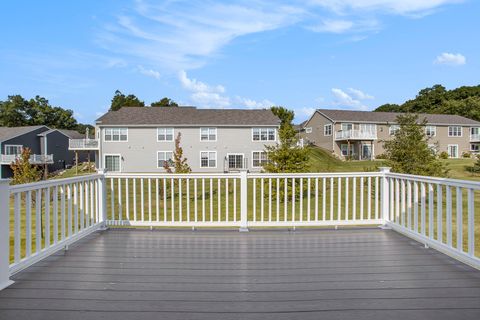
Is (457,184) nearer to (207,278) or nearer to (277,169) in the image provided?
(207,278)

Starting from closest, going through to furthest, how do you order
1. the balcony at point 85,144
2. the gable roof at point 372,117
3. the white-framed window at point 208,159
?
the white-framed window at point 208,159 → the balcony at point 85,144 → the gable roof at point 372,117

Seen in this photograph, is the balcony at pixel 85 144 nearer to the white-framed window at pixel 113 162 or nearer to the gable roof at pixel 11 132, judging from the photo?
the white-framed window at pixel 113 162

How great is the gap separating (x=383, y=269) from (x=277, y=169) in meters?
9.93

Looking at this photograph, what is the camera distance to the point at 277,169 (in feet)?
43.4

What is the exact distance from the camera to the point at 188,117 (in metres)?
28.0

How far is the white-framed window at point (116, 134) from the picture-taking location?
27125 mm

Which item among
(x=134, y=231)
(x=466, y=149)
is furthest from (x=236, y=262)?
(x=466, y=149)

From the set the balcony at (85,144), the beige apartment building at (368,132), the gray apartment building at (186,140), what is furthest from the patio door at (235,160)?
the balcony at (85,144)

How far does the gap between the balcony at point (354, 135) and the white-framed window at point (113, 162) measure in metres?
19.2

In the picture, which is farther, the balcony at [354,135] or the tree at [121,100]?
the tree at [121,100]

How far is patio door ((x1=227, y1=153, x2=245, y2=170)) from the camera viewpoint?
27.7m

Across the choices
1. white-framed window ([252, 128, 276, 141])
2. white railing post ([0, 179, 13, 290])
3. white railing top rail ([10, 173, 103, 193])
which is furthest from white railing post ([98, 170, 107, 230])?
white-framed window ([252, 128, 276, 141])

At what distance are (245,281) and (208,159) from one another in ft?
81.4

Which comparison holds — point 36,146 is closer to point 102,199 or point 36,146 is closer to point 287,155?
point 287,155
